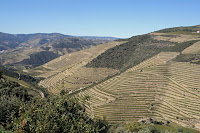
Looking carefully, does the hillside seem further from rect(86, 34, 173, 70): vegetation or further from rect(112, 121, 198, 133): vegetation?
rect(86, 34, 173, 70): vegetation

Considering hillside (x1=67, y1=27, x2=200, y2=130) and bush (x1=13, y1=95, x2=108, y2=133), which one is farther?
hillside (x1=67, y1=27, x2=200, y2=130)

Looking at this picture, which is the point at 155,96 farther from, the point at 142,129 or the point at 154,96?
the point at 142,129

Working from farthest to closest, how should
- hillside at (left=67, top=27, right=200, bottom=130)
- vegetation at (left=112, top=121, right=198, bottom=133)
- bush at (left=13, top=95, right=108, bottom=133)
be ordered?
1. hillside at (left=67, top=27, right=200, bottom=130)
2. vegetation at (left=112, top=121, right=198, bottom=133)
3. bush at (left=13, top=95, right=108, bottom=133)

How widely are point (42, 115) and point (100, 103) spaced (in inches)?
2233

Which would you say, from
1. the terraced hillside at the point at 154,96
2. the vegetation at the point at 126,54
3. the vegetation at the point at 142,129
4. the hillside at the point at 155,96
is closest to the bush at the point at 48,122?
the vegetation at the point at 142,129

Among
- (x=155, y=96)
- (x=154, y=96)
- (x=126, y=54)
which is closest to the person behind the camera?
(x=155, y=96)

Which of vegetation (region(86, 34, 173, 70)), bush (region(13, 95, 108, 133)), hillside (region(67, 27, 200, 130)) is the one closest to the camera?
bush (region(13, 95, 108, 133))

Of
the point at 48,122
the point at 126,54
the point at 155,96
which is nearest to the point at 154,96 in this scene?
the point at 155,96

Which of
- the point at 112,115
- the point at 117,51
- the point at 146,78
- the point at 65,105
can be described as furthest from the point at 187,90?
the point at 117,51

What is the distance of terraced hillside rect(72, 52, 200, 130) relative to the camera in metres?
62.7

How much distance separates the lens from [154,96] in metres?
72.6

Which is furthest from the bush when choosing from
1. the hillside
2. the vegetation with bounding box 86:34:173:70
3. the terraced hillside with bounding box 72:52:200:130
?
the vegetation with bounding box 86:34:173:70

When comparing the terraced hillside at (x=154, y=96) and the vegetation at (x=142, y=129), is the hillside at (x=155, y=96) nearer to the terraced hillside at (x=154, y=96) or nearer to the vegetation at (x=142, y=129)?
A: the terraced hillside at (x=154, y=96)

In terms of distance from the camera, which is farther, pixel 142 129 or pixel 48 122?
pixel 142 129
